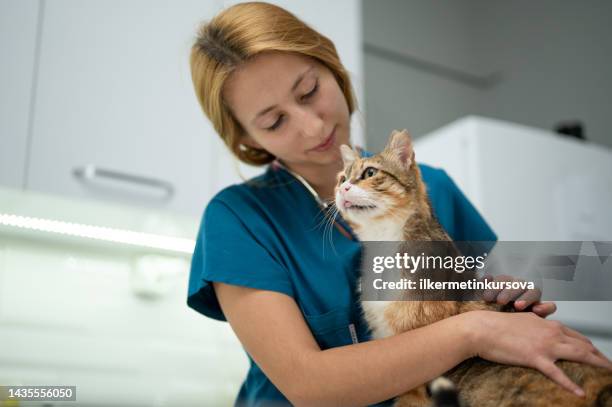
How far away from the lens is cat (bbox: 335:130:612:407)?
607mm

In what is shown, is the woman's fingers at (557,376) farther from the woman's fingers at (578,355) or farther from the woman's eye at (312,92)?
the woman's eye at (312,92)

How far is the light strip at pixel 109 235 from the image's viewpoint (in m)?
1.29

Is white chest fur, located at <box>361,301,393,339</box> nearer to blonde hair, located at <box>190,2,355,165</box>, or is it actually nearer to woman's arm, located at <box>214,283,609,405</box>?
woman's arm, located at <box>214,283,609,405</box>

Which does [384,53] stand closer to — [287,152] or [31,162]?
[31,162]

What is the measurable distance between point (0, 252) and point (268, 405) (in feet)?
2.31

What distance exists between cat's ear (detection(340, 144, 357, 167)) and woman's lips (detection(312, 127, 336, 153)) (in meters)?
0.05

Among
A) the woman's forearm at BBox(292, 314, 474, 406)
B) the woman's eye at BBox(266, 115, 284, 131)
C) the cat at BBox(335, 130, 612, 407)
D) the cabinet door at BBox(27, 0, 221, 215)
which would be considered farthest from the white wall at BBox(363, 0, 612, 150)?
the woman's forearm at BBox(292, 314, 474, 406)

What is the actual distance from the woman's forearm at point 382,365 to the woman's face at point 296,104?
0.25 meters

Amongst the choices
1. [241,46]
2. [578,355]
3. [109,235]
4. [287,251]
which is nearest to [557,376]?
[578,355]

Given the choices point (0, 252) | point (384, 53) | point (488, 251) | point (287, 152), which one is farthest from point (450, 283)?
point (384, 53)

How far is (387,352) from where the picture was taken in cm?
63

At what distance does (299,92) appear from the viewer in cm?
81

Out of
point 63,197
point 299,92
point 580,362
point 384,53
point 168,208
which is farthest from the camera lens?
point 384,53

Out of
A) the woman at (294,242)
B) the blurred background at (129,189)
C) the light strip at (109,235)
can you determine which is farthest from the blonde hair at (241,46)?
the light strip at (109,235)
